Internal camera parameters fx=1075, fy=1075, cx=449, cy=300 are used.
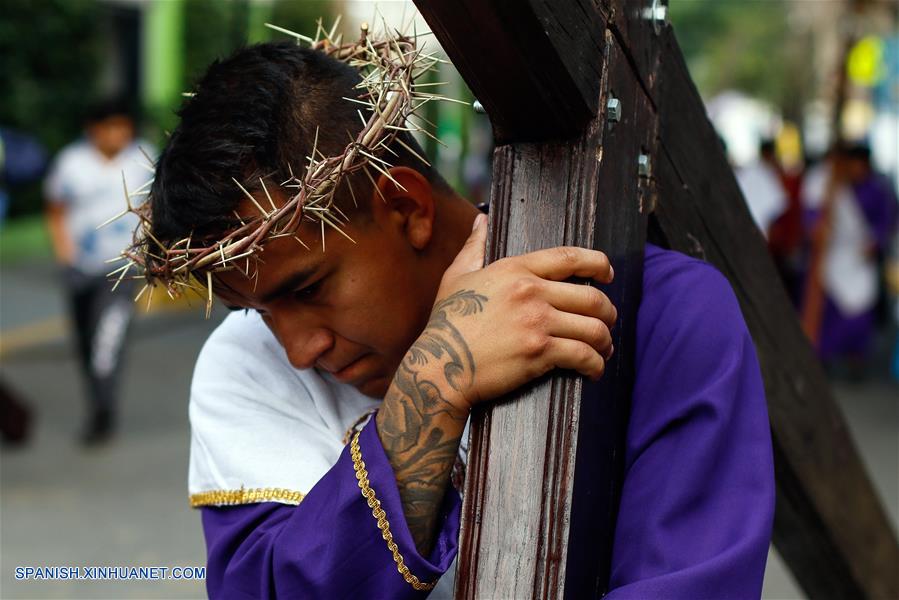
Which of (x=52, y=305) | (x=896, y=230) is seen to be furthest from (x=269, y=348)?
(x=52, y=305)

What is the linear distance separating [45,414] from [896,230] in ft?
23.1

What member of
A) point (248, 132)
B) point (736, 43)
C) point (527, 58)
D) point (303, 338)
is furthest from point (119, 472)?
point (736, 43)

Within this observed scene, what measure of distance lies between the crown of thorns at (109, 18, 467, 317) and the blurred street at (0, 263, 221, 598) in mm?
3120

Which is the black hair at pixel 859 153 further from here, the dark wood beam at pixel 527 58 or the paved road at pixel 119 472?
the dark wood beam at pixel 527 58

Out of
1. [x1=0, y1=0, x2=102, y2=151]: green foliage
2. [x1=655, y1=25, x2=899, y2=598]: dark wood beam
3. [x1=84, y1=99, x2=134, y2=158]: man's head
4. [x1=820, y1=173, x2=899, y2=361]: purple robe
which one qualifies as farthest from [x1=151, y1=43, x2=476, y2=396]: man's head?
[x1=0, y1=0, x2=102, y2=151]: green foliage

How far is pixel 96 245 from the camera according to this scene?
21.5 feet

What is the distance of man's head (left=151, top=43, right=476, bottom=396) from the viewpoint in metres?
1.60

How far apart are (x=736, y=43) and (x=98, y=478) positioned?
159 feet

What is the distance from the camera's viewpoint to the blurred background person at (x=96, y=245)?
6582 mm

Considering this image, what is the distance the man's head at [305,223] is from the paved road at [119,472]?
309 cm

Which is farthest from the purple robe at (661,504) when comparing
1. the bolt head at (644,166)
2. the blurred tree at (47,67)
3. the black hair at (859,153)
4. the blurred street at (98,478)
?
the blurred tree at (47,67)

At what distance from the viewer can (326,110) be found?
5.57ft

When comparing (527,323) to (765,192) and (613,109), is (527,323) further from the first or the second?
(765,192)

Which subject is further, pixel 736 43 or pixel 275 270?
pixel 736 43
